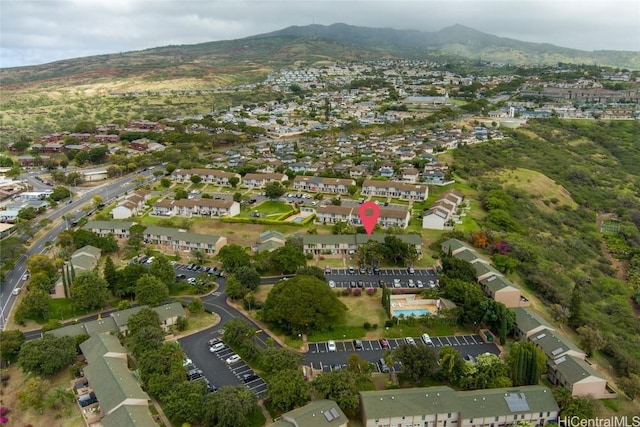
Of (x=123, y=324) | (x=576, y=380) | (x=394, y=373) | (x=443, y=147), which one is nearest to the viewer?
(x=576, y=380)

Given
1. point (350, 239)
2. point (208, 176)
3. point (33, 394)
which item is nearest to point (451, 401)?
point (350, 239)

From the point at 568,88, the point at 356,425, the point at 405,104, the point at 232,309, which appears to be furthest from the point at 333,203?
the point at 568,88

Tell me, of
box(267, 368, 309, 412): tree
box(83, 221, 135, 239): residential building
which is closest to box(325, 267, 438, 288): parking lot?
box(267, 368, 309, 412): tree

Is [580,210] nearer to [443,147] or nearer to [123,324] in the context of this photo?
[443,147]

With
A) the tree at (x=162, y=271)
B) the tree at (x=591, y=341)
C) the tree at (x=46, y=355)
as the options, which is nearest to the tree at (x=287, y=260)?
the tree at (x=162, y=271)

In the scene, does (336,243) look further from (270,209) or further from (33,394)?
(33,394)

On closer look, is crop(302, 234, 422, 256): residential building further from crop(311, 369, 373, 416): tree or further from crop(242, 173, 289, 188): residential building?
crop(242, 173, 289, 188): residential building
